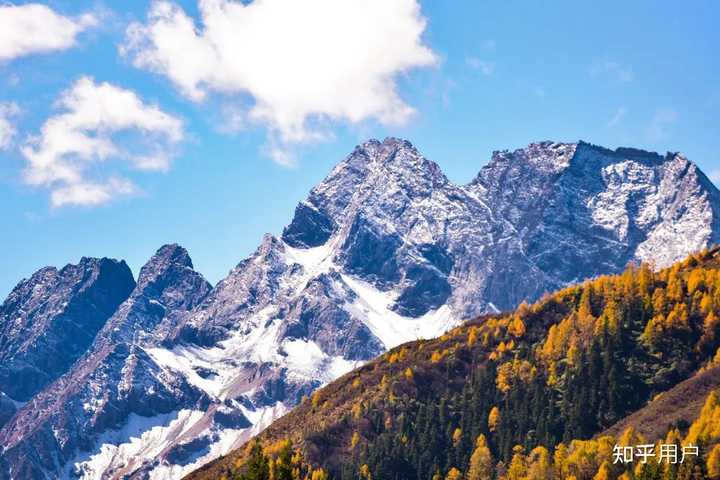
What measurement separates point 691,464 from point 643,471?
28.6 ft

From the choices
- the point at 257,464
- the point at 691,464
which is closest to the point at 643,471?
the point at 691,464

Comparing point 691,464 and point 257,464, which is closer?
point 257,464

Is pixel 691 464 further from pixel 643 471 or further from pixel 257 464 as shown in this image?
pixel 257 464

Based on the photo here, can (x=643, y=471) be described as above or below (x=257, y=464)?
above

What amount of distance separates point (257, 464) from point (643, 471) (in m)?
89.0

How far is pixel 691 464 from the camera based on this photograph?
18650cm

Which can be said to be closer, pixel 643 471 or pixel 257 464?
pixel 257 464

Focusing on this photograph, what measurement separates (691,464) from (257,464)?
308 feet

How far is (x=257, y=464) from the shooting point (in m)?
131

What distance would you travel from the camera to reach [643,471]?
188m
